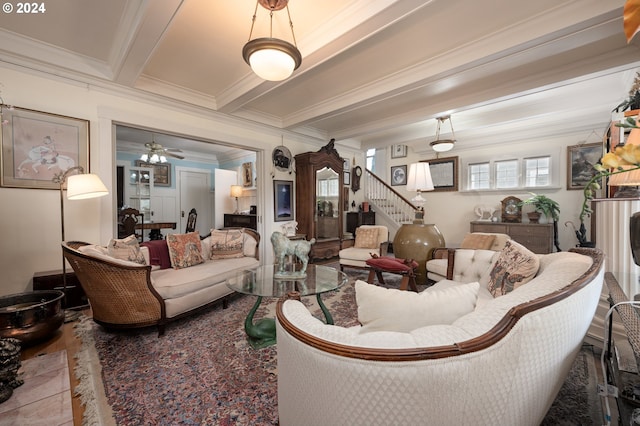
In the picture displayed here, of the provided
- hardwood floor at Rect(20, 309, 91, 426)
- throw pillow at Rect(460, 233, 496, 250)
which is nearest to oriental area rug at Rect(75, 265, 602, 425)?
hardwood floor at Rect(20, 309, 91, 426)

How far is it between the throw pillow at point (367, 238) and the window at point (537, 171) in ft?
11.9

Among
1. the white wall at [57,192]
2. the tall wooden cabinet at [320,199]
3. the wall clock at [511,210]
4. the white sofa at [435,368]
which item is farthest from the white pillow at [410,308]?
the wall clock at [511,210]

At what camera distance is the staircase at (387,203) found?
259 inches

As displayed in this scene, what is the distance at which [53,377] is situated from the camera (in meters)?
1.65

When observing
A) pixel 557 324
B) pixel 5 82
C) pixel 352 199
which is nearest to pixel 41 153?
pixel 5 82

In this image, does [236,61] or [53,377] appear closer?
[53,377]

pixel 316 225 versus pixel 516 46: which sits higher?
pixel 516 46

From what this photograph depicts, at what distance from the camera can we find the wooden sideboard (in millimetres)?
4785

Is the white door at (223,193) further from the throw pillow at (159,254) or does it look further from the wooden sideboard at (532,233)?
the wooden sideboard at (532,233)

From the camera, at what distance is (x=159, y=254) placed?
3078 mm

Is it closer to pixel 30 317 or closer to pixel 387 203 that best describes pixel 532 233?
pixel 387 203

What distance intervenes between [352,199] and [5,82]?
18.3 feet

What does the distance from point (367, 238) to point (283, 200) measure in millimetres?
1746

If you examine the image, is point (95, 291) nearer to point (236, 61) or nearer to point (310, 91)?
point (236, 61)
